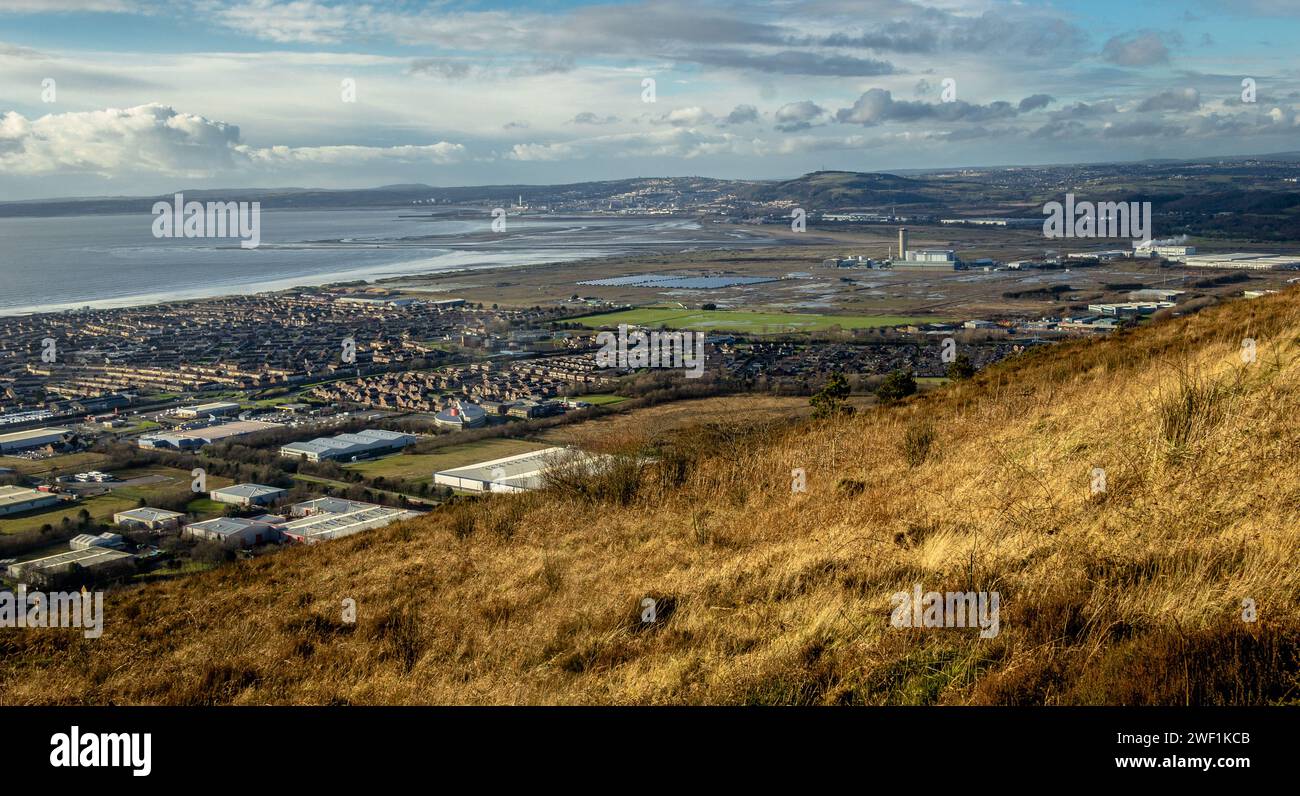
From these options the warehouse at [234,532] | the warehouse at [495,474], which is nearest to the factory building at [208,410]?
the warehouse at [495,474]

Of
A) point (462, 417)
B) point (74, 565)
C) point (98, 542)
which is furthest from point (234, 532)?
point (462, 417)

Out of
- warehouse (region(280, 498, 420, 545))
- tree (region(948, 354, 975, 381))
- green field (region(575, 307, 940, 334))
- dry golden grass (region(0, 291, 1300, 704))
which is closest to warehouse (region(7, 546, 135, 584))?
Answer: warehouse (region(280, 498, 420, 545))

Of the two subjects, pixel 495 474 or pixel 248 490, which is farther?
pixel 248 490

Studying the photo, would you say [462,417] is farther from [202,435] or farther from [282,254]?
[282,254]

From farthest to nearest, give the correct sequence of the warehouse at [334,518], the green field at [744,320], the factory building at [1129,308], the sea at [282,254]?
the sea at [282,254]
the green field at [744,320]
the factory building at [1129,308]
the warehouse at [334,518]

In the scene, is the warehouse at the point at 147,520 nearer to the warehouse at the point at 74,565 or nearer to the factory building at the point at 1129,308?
the warehouse at the point at 74,565
